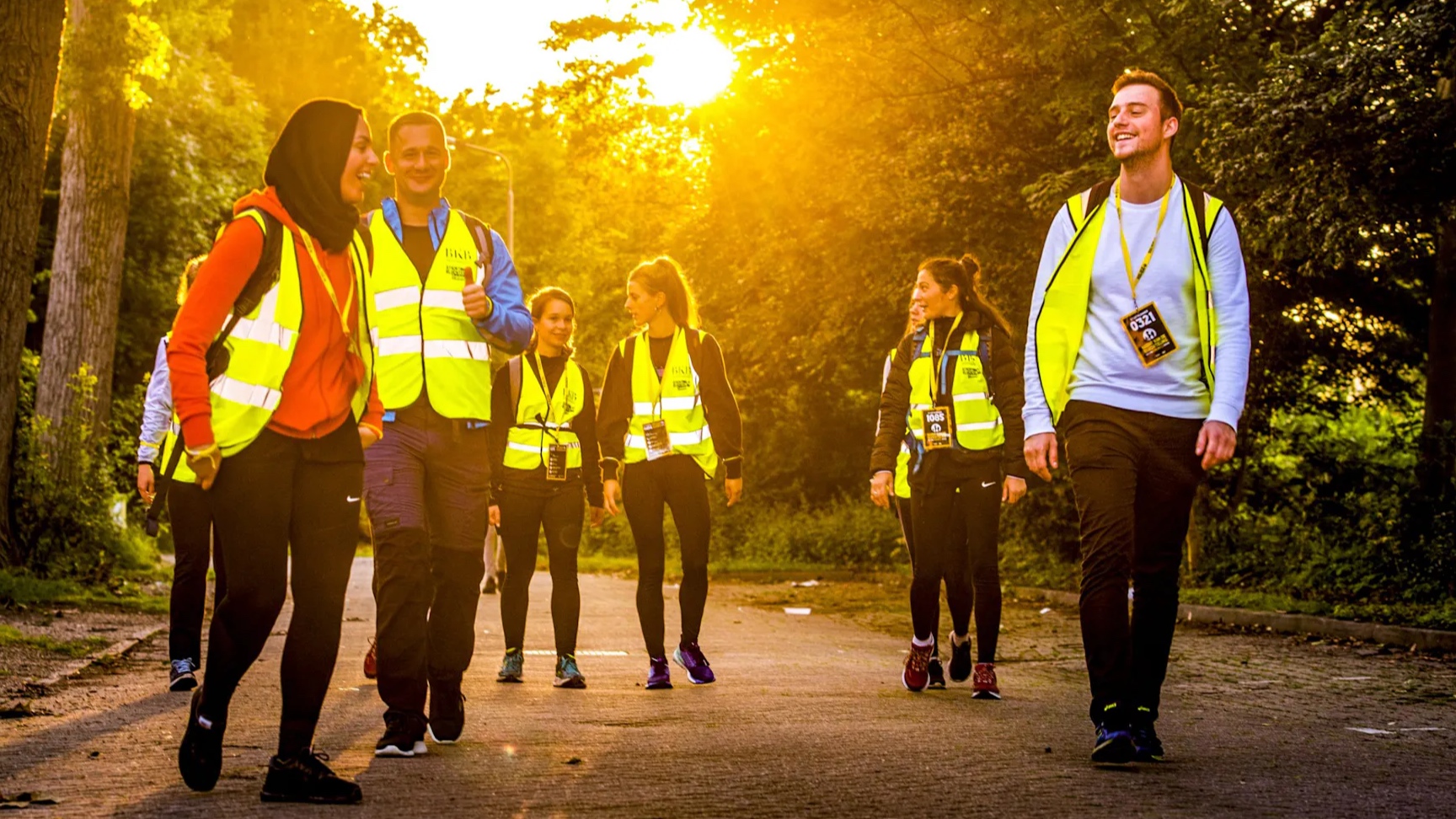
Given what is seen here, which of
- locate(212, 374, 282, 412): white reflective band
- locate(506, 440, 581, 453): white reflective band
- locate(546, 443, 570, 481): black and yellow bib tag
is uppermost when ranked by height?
locate(212, 374, 282, 412): white reflective band

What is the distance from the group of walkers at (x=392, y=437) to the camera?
5.14m

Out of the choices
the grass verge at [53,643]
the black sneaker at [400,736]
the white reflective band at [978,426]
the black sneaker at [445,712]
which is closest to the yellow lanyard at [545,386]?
the white reflective band at [978,426]

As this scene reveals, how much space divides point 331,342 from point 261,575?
2.43ft

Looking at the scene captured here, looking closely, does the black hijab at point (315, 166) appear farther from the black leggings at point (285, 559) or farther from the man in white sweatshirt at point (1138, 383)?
the man in white sweatshirt at point (1138, 383)

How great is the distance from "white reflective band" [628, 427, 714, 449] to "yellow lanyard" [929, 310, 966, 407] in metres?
1.23

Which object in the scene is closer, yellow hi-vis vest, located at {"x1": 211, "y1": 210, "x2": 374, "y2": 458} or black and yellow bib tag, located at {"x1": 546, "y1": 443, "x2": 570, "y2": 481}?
yellow hi-vis vest, located at {"x1": 211, "y1": 210, "x2": 374, "y2": 458}

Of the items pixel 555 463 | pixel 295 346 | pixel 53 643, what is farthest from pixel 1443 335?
pixel 295 346

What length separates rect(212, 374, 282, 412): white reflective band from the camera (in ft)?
16.7

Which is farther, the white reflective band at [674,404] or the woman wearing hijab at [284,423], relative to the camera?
the white reflective band at [674,404]

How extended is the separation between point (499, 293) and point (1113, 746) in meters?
2.74

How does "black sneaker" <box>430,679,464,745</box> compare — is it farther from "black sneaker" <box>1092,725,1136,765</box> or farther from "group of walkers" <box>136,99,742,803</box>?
"black sneaker" <box>1092,725,1136,765</box>

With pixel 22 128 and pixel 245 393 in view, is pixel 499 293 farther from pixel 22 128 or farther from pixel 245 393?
pixel 22 128

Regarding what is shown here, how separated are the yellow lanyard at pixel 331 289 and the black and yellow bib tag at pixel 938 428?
12.4 ft

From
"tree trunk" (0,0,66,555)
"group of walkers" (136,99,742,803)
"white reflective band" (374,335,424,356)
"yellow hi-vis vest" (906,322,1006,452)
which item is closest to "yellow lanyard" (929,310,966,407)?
"yellow hi-vis vest" (906,322,1006,452)
